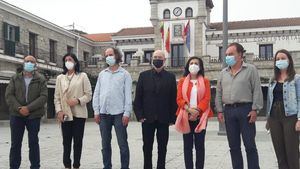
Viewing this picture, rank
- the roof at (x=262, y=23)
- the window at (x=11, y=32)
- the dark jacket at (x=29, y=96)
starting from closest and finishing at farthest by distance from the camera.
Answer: the dark jacket at (x=29, y=96), the window at (x=11, y=32), the roof at (x=262, y=23)

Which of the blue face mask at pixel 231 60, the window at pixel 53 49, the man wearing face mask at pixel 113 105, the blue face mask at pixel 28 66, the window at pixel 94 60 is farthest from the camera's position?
the window at pixel 94 60

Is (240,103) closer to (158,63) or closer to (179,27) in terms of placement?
(158,63)

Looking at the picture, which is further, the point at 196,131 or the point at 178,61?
the point at 178,61

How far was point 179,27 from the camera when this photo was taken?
110ft

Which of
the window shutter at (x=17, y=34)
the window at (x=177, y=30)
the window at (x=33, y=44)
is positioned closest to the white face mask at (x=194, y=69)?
the window shutter at (x=17, y=34)

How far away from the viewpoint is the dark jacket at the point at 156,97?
6.86 meters

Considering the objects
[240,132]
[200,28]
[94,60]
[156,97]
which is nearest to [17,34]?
[94,60]

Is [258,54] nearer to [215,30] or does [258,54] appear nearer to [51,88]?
[215,30]

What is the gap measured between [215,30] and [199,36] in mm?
1591

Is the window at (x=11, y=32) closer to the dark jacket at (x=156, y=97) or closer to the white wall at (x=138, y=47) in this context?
the white wall at (x=138, y=47)

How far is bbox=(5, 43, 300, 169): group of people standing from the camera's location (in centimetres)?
609

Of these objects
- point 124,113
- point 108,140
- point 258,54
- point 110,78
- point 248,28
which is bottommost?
point 108,140

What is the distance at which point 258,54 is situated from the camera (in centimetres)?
3300

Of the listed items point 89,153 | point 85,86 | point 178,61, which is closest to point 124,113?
point 85,86
